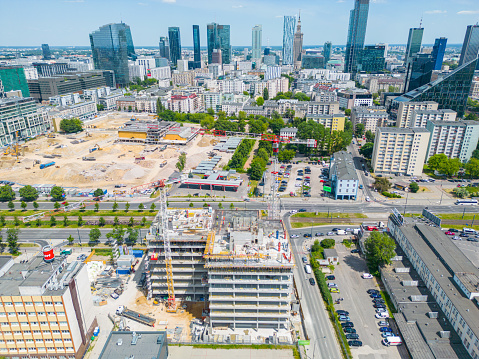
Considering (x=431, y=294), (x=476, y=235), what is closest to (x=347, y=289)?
(x=431, y=294)

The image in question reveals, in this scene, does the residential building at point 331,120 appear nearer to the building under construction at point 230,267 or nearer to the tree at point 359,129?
the tree at point 359,129

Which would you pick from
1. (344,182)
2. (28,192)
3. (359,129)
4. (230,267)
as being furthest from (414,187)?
(28,192)

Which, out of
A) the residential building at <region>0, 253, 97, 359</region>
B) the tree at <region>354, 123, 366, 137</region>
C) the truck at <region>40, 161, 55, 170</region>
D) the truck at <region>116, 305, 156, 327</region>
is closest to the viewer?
the residential building at <region>0, 253, 97, 359</region>

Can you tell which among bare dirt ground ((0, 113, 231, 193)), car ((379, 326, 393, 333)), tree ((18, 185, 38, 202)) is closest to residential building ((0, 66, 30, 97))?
bare dirt ground ((0, 113, 231, 193))

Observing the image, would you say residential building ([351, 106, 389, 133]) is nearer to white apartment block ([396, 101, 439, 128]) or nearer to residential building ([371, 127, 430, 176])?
white apartment block ([396, 101, 439, 128])

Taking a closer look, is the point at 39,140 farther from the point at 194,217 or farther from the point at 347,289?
the point at 347,289
